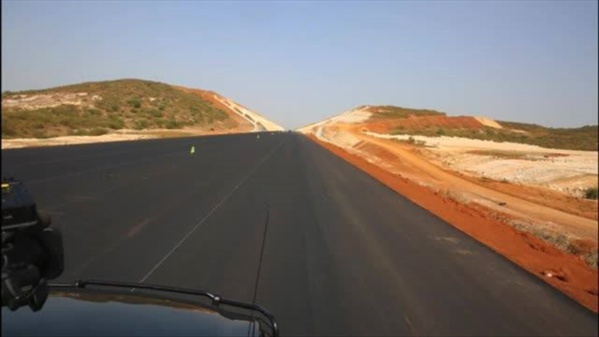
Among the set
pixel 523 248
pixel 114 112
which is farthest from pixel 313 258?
pixel 114 112

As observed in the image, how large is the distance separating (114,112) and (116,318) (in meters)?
101

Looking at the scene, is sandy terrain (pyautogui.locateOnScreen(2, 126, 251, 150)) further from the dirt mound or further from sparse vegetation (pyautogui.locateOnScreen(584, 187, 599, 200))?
the dirt mound

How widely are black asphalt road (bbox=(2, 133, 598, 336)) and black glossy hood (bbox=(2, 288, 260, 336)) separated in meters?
1.81

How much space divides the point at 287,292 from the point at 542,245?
28.8 ft

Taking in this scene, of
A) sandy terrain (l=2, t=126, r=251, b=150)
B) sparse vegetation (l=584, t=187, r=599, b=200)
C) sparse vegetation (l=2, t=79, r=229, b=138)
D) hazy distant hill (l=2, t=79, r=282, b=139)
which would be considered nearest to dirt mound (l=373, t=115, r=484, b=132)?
hazy distant hill (l=2, t=79, r=282, b=139)

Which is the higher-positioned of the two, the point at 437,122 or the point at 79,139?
the point at 437,122

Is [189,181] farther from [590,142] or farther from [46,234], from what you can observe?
[590,142]

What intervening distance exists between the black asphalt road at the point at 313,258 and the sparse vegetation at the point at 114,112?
27130mm

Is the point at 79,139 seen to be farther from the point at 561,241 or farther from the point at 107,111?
the point at 107,111

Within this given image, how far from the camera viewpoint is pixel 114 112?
3967 inches

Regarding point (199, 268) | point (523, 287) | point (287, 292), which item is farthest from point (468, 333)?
point (199, 268)

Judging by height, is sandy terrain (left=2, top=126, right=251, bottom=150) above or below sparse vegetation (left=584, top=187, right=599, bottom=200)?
below

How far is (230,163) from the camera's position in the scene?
35.1 m

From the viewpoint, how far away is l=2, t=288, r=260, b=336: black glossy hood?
3051 mm
